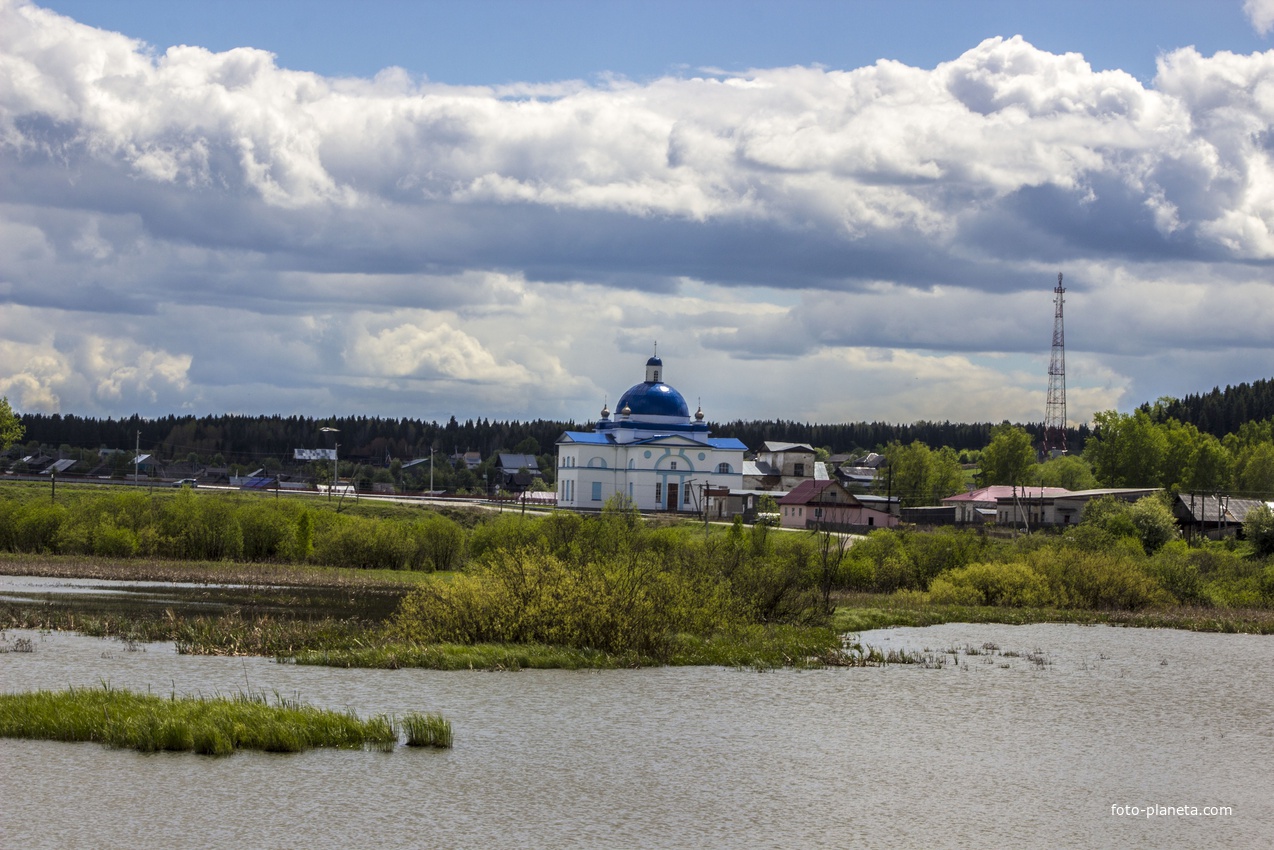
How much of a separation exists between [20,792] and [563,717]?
9620mm

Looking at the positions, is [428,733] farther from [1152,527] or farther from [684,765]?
[1152,527]

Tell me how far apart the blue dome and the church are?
0.93 ft

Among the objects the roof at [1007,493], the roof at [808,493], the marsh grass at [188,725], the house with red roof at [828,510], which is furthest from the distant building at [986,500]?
the marsh grass at [188,725]

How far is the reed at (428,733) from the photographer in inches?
842

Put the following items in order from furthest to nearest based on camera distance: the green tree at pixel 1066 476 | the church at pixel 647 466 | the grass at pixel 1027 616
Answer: the green tree at pixel 1066 476 → the church at pixel 647 466 → the grass at pixel 1027 616

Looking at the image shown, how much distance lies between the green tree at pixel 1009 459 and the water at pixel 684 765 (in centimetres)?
10875

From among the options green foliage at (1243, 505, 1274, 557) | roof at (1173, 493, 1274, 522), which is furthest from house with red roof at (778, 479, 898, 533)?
green foliage at (1243, 505, 1274, 557)

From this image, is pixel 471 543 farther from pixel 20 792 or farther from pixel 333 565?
pixel 20 792

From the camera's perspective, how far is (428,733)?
21.5 m

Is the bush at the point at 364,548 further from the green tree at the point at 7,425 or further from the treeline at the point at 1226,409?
the treeline at the point at 1226,409

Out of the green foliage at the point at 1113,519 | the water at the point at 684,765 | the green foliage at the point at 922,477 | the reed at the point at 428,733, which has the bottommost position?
the water at the point at 684,765

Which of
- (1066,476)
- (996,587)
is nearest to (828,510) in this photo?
(996,587)

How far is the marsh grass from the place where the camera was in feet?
67.1

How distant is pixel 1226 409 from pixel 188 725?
17102 cm
